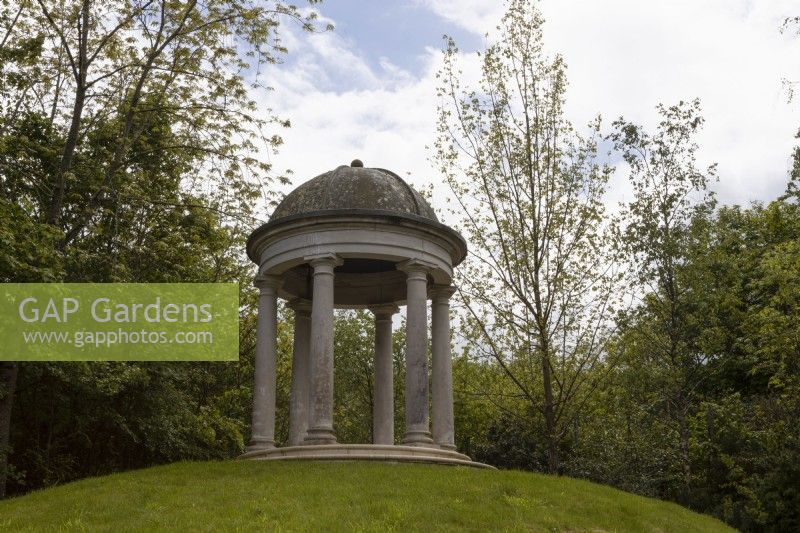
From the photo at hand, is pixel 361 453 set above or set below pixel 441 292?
below

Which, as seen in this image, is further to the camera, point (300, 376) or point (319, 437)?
point (300, 376)

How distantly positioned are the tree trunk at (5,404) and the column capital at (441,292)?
487 inches

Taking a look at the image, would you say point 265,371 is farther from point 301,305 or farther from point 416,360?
point 416,360

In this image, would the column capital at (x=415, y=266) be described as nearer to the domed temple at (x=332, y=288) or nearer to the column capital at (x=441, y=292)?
the domed temple at (x=332, y=288)

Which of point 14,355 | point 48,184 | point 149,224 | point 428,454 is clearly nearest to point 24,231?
point 14,355

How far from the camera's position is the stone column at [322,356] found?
20.6 m

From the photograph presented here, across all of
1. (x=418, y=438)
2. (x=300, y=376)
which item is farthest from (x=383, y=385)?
(x=418, y=438)

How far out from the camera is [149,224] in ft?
90.2

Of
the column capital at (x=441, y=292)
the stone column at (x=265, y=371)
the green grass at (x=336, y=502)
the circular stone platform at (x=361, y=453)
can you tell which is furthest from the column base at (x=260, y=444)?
the column capital at (x=441, y=292)

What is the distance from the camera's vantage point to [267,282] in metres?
23.7

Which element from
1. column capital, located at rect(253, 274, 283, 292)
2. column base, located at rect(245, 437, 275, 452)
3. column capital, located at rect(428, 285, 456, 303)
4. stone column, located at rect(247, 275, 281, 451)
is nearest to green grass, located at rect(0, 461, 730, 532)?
column base, located at rect(245, 437, 275, 452)

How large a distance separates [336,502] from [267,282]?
32.6ft

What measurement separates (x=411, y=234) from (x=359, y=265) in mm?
4488

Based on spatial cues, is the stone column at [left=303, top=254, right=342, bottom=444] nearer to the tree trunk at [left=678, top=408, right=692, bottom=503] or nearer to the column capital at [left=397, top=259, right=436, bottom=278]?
the column capital at [left=397, top=259, right=436, bottom=278]
